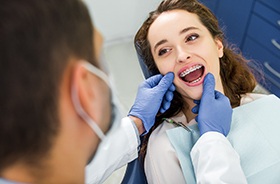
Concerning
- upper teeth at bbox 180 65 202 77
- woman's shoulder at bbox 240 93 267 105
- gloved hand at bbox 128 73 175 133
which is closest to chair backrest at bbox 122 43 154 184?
gloved hand at bbox 128 73 175 133

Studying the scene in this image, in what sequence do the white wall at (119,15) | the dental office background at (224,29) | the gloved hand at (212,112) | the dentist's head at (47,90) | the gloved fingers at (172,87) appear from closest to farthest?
1. the dentist's head at (47,90)
2. the gloved hand at (212,112)
3. the gloved fingers at (172,87)
4. the dental office background at (224,29)
5. the white wall at (119,15)

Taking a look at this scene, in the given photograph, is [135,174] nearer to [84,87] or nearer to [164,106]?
[164,106]

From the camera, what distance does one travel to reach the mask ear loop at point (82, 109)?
0.66 metres

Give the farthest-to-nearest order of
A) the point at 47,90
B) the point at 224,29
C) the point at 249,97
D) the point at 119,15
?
the point at 119,15 → the point at 224,29 → the point at 249,97 → the point at 47,90

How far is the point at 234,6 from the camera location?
98.9 inches

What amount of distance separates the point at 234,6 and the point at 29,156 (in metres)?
2.14

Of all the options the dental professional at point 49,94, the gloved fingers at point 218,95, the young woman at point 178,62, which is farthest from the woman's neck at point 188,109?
the dental professional at point 49,94

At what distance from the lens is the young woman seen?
4.33 ft

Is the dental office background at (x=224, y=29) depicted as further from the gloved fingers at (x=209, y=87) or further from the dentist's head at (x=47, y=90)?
the dentist's head at (x=47, y=90)

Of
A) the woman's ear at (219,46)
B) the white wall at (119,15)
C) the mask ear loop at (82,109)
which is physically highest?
the mask ear loop at (82,109)

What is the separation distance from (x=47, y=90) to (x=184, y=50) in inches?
32.6

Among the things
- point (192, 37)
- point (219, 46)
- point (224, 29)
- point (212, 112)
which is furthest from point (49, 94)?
point (224, 29)

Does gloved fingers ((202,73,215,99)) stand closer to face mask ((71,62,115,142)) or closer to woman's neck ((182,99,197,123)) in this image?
woman's neck ((182,99,197,123))

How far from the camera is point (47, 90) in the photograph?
2.02 feet
